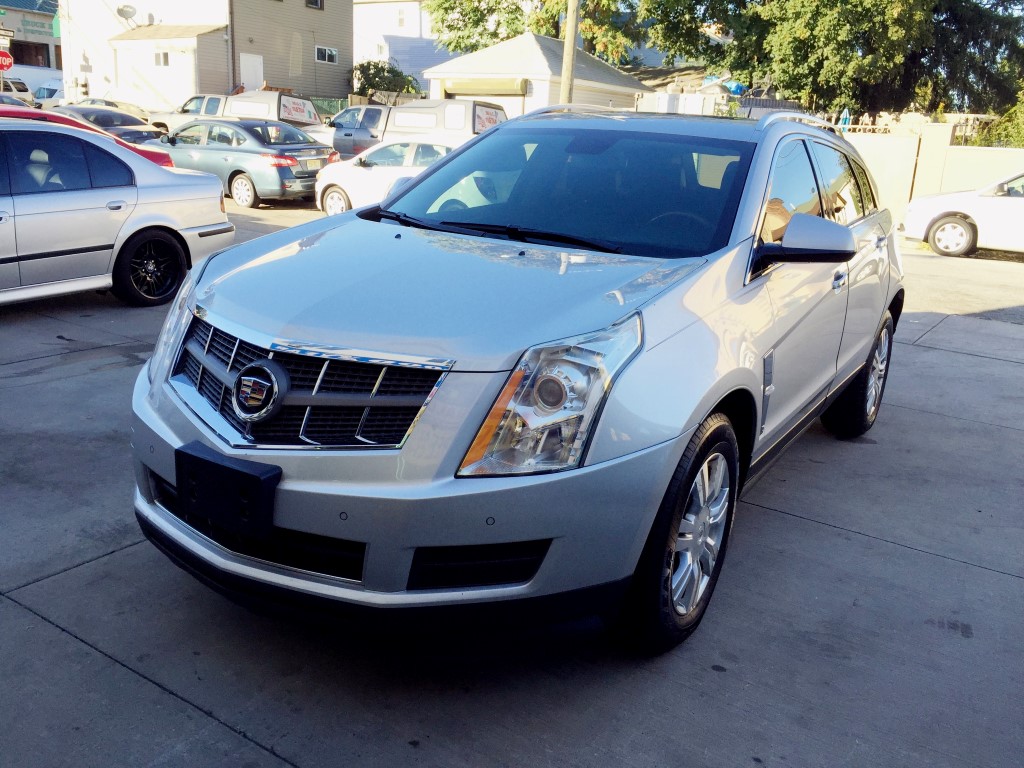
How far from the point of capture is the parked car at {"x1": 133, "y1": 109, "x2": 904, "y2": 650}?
2.58m

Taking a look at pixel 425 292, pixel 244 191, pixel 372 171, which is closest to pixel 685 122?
pixel 425 292

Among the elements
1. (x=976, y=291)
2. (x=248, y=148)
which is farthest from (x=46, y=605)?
(x=248, y=148)

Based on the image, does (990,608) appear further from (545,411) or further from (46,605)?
(46,605)

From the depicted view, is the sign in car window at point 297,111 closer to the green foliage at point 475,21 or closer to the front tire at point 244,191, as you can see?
the front tire at point 244,191

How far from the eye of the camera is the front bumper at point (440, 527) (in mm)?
2545

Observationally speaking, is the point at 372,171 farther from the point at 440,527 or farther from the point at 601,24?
the point at 601,24

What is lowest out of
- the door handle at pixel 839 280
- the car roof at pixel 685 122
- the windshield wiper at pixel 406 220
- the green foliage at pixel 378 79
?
the door handle at pixel 839 280

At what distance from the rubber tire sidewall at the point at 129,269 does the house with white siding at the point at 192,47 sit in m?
28.4

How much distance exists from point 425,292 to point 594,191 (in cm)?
123

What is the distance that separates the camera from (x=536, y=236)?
367 cm

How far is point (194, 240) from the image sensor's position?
8.44 m

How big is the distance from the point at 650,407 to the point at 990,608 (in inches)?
76.1

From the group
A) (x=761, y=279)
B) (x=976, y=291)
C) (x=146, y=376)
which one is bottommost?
(x=976, y=291)

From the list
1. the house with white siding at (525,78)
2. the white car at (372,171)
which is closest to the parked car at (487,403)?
the white car at (372,171)
